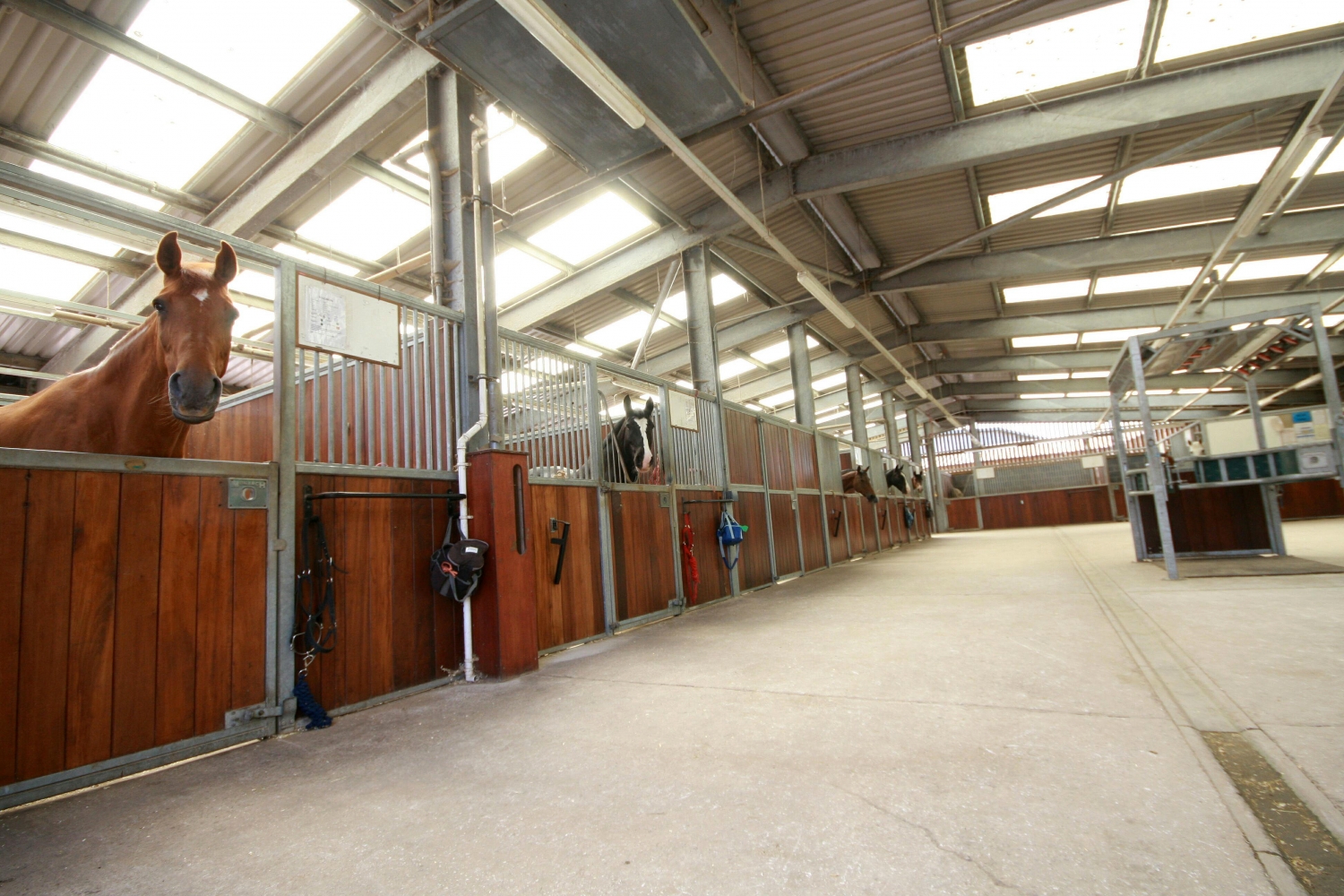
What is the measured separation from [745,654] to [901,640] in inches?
33.8

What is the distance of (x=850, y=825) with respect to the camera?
1.29 metres

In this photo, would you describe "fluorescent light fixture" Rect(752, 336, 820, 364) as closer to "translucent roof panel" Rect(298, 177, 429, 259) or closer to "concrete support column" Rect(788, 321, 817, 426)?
"concrete support column" Rect(788, 321, 817, 426)

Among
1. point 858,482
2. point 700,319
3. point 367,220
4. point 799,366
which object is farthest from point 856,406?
point 367,220

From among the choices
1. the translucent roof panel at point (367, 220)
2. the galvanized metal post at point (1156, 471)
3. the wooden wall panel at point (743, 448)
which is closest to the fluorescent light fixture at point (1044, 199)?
the galvanized metal post at point (1156, 471)

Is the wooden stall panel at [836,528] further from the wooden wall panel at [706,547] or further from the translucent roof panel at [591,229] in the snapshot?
the translucent roof panel at [591,229]

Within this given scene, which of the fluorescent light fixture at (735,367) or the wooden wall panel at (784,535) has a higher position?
the fluorescent light fixture at (735,367)

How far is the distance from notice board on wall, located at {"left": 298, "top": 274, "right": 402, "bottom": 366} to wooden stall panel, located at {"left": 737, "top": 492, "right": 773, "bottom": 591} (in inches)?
152

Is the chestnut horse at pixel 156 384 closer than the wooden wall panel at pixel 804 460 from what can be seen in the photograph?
Yes

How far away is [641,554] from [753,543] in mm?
2073

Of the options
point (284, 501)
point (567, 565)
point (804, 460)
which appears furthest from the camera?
point (804, 460)

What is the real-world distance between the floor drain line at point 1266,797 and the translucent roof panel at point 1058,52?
482 cm

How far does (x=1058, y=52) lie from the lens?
15.9 feet

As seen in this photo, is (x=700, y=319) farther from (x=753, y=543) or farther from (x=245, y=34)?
(x=245, y=34)

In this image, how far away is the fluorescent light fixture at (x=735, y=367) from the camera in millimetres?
11852
